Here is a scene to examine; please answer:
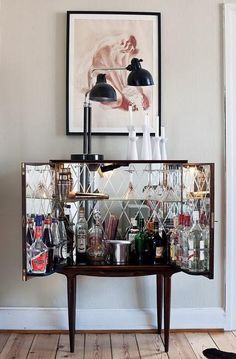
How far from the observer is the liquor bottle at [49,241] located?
267 centimetres

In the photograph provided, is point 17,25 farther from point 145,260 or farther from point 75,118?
point 145,260

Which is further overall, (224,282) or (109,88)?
(224,282)

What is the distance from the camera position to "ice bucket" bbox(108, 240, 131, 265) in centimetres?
280

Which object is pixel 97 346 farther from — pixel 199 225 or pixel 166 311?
pixel 199 225

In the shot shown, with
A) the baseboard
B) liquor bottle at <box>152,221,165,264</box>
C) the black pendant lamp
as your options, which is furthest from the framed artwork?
the baseboard

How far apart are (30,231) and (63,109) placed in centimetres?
91

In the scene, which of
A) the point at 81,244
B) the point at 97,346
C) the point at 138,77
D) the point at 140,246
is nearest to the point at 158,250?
the point at 140,246

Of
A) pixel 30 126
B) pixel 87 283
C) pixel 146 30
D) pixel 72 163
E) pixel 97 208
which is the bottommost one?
pixel 87 283

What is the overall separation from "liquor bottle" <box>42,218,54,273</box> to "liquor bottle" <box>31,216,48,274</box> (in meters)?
0.03

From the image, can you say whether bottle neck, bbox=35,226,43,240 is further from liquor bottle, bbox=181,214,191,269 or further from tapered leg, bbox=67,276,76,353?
liquor bottle, bbox=181,214,191,269

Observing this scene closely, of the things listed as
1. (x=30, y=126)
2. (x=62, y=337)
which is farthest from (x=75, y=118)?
(x=62, y=337)

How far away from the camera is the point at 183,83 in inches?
123

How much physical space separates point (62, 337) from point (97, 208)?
34.8 inches

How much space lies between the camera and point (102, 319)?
312 centimetres
